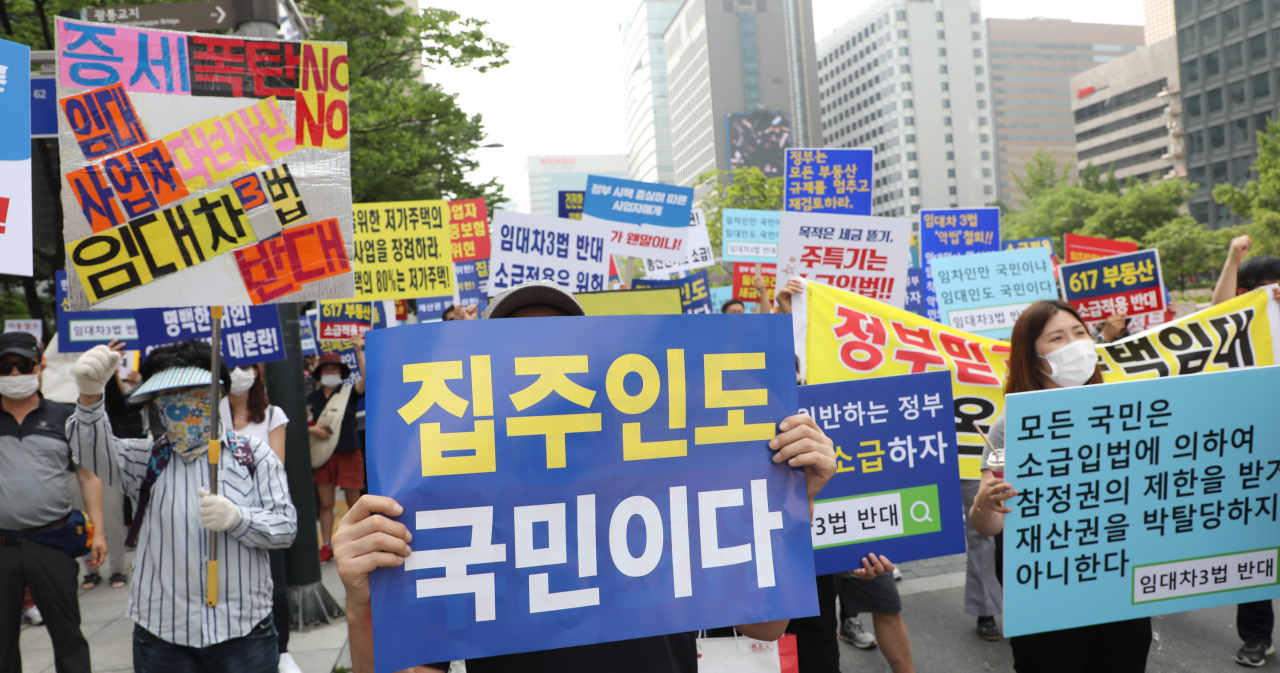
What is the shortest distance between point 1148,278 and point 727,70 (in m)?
114

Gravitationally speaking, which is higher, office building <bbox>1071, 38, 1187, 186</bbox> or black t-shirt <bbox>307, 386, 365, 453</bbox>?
office building <bbox>1071, 38, 1187, 186</bbox>

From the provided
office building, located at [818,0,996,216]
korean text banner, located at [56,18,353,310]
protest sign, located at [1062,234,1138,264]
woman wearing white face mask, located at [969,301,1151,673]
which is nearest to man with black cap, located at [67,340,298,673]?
korean text banner, located at [56,18,353,310]

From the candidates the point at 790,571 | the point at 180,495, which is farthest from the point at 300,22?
the point at 790,571

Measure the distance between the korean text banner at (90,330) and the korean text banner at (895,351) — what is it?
6921 mm

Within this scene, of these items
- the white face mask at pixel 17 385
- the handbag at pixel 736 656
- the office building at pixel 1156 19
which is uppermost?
the office building at pixel 1156 19

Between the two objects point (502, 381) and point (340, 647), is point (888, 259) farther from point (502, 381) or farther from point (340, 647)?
point (502, 381)

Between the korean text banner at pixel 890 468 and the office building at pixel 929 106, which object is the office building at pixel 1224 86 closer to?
the office building at pixel 929 106

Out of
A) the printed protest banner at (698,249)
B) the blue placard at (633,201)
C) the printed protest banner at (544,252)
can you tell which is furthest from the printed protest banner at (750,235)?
the printed protest banner at (544,252)

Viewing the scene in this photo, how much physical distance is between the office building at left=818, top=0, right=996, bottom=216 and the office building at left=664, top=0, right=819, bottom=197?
1340 cm

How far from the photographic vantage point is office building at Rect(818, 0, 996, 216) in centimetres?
10888

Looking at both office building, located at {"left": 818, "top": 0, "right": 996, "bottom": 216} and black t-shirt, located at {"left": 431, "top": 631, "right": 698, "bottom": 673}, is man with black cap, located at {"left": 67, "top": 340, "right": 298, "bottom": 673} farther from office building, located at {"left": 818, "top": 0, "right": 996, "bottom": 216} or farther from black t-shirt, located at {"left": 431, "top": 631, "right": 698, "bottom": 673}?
office building, located at {"left": 818, "top": 0, "right": 996, "bottom": 216}

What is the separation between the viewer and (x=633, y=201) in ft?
33.7

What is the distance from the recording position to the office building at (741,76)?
110 metres

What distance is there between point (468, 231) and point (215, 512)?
8896 millimetres
